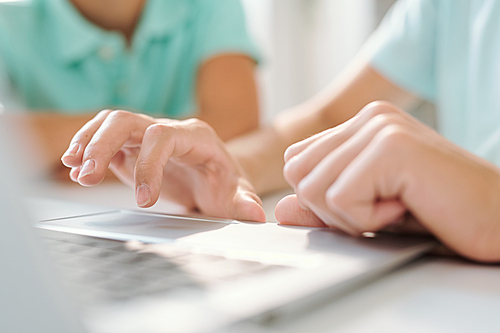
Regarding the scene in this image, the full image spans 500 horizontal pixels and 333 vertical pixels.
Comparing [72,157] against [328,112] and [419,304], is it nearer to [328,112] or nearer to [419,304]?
[419,304]

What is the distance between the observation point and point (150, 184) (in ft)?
0.88

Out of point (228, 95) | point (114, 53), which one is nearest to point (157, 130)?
point (228, 95)

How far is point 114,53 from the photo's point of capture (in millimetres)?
898

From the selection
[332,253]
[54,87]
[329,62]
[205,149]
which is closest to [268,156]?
[205,149]

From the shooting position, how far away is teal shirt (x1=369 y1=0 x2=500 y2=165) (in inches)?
18.9

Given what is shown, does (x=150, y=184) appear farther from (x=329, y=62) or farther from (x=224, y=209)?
(x=329, y=62)

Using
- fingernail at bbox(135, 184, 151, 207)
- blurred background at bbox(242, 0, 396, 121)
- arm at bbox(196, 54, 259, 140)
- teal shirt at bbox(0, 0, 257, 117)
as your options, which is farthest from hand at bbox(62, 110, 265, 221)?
blurred background at bbox(242, 0, 396, 121)

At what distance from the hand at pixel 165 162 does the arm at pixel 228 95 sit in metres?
0.40

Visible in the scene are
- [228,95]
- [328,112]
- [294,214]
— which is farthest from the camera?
[228,95]

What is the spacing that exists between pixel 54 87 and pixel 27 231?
2.94ft

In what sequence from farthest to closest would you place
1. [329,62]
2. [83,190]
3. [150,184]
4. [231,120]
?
[329,62]
[231,120]
[83,190]
[150,184]

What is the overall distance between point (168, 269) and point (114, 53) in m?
0.82

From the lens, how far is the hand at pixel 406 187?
0.63 ft

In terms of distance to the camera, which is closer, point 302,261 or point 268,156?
point 302,261
